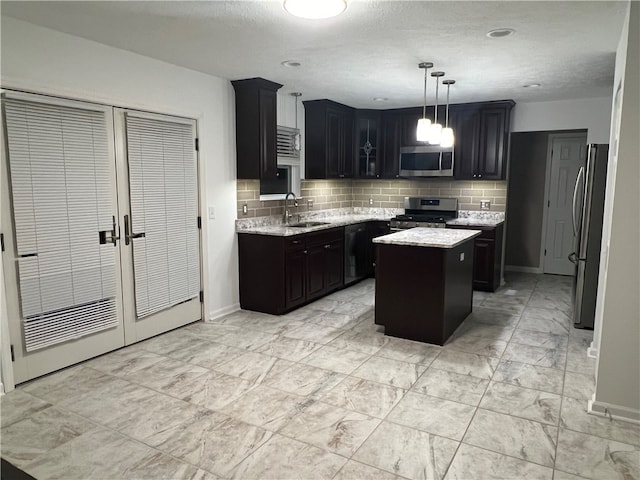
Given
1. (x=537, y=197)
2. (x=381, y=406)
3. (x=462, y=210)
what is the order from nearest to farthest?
(x=381, y=406) → (x=462, y=210) → (x=537, y=197)

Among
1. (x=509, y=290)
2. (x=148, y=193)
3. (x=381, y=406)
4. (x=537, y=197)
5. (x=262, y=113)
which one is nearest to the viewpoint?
(x=381, y=406)

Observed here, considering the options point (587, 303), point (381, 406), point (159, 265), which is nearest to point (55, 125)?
point (159, 265)

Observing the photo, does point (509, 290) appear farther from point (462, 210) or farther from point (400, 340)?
point (400, 340)

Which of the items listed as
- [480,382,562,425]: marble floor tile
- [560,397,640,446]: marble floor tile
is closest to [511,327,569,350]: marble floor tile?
[480,382,562,425]: marble floor tile

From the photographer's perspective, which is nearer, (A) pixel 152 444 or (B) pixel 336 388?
Result: (A) pixel 152 444

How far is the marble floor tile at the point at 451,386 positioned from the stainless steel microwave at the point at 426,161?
11.3 feet

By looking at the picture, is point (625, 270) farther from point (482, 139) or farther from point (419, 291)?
point (482, 139)

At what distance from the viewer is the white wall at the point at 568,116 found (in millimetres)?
5449

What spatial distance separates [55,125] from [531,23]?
3.26 meters

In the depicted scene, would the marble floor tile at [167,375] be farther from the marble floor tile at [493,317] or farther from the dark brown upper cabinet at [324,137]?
the dark brown upper cabinet at [324,137]

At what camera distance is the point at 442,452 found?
2.37 meters

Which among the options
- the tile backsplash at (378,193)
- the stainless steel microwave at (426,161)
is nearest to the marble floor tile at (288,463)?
the tile backsplash at (378,193)

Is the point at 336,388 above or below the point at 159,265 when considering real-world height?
below

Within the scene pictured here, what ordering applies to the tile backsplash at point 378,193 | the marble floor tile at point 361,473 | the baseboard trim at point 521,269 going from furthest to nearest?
the baseboard trim at point 521,269 → the tile backsplash at point 378,193 → the marble floor tile at point 361,473
